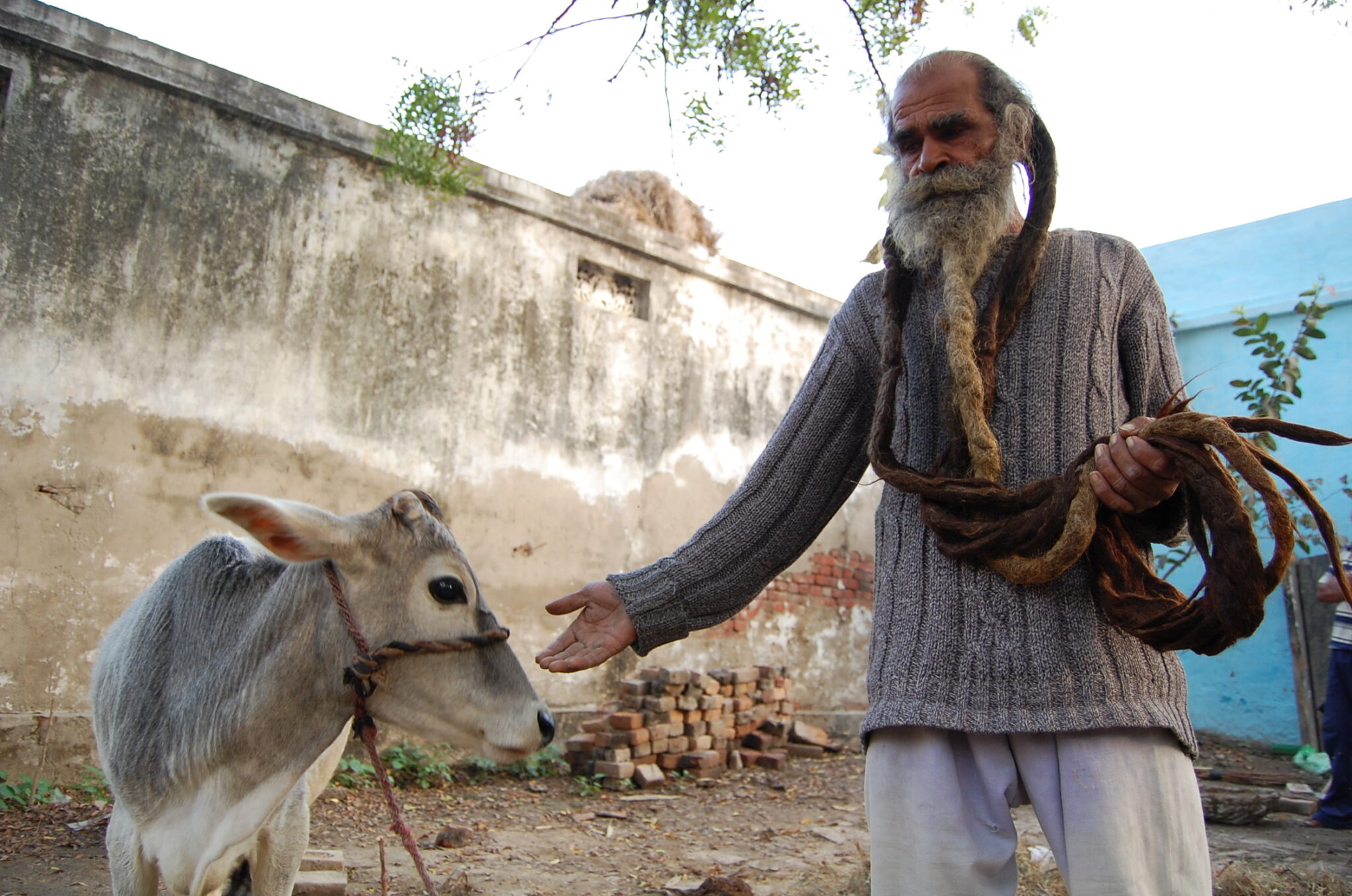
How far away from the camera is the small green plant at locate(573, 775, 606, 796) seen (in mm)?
6109

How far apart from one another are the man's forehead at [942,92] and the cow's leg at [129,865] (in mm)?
2685

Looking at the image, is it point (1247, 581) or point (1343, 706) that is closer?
point (1247, 581)

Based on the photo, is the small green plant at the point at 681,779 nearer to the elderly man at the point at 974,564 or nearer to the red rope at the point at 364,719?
the red rope at the point at 364,719

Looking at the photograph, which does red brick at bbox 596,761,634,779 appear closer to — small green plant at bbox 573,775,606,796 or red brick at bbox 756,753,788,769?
small green plant at bbox 573,775,606,796

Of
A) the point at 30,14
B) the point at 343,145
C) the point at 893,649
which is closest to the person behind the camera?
the point at 893,649

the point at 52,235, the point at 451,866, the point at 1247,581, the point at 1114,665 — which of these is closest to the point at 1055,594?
the point at 1114,665

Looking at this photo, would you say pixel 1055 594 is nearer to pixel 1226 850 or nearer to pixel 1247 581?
pixel 1247 581

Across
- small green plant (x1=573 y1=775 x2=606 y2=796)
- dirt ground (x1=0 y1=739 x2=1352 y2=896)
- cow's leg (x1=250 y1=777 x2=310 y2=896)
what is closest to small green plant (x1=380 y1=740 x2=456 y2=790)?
dirt ground (x1=0 y1=739 x2=1352 y2=896)

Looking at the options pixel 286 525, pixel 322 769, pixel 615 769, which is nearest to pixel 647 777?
pixel 615 769

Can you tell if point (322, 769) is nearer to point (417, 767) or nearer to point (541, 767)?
point (417, 767)

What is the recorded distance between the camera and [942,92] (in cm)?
188

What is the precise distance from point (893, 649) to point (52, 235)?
560 cm

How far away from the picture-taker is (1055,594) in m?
1.55

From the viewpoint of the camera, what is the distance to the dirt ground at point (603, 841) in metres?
4.12
